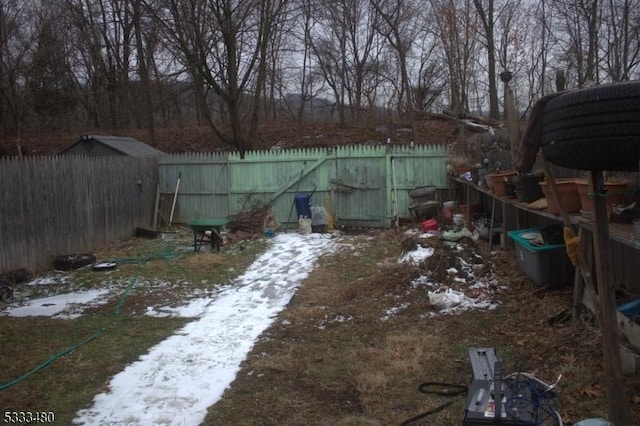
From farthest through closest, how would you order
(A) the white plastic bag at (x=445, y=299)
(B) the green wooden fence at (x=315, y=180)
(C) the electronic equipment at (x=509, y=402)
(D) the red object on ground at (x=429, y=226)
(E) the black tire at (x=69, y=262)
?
(B) the green wooden fence at (x=315, y=180) → (D) the red object on ground at (x=429, y=226) → (E) the black tire at (x=69, y=262) → (A) the white plastic bag at (x=445, y=299) → (C) the electronic equipment at (x=509, y=402)

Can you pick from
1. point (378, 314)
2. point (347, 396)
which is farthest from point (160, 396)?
point (378, 314)

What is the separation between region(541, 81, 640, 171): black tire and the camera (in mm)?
2062

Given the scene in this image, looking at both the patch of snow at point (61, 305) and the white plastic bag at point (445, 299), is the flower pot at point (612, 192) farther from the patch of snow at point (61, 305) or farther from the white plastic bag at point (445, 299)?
the patch of snow at point (61, 305)

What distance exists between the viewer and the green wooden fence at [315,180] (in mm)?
12156

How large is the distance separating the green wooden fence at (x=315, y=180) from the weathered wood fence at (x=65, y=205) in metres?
1.28

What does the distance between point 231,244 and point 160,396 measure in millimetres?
6693

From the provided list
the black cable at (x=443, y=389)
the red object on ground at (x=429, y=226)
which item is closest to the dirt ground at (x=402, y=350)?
the black cable at (x=443, y=389)

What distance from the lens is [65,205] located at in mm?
9664

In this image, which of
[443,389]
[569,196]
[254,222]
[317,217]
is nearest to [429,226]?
[317,217]

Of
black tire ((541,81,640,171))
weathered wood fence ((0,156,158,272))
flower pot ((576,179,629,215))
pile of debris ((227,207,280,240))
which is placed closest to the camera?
black tire ((541,81,640,171))

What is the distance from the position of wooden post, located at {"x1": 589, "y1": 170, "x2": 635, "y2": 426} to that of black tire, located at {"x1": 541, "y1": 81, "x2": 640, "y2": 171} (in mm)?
359

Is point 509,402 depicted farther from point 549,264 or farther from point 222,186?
point 222,186

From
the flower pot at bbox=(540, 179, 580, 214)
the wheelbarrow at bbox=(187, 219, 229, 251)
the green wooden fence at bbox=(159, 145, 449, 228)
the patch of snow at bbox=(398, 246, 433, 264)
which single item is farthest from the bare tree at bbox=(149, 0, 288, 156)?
the flower pot at bbox=(540, 179, 580, 214)

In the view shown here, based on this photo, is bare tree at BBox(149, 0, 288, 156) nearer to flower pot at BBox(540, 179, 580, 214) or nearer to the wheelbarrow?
the wheelbarrow
